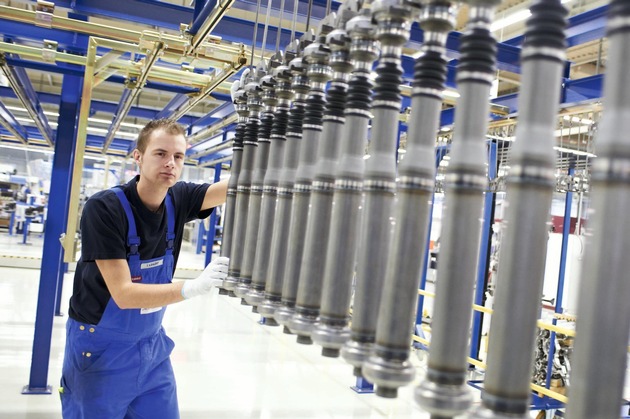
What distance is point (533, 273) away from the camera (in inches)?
26.9

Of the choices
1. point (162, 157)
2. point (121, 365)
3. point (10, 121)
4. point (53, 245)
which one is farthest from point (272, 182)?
point (10, 121)

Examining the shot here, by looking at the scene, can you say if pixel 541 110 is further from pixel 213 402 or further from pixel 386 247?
pixel 213 402

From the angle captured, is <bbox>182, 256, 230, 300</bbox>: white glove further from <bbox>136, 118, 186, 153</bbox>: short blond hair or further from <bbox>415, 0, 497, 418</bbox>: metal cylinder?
<bbox>415, 0, 497, 418</bbox>: metal cylinder

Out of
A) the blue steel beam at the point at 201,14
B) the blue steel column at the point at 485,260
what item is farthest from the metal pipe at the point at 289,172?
the blue steel column at the point at 485,260

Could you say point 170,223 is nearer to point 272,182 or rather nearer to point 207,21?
point 207,21

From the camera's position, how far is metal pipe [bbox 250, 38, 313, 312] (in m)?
1.20

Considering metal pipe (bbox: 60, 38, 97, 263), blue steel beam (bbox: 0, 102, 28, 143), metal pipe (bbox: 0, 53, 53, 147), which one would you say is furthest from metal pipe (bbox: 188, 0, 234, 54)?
blue steel beam (bbox: 0, 102, 28, 143)

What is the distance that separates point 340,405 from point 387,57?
436cm

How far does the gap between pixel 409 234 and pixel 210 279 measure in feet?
3.49

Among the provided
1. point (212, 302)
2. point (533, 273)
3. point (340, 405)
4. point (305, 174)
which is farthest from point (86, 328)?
point (212, 302)

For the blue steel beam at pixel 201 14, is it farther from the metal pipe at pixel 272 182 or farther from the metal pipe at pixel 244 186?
the metal pipe at pixel 272 182

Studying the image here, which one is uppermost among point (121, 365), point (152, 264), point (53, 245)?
point (152, 264)

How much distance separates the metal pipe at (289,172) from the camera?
1199 millimetres

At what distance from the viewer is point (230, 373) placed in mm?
5441
